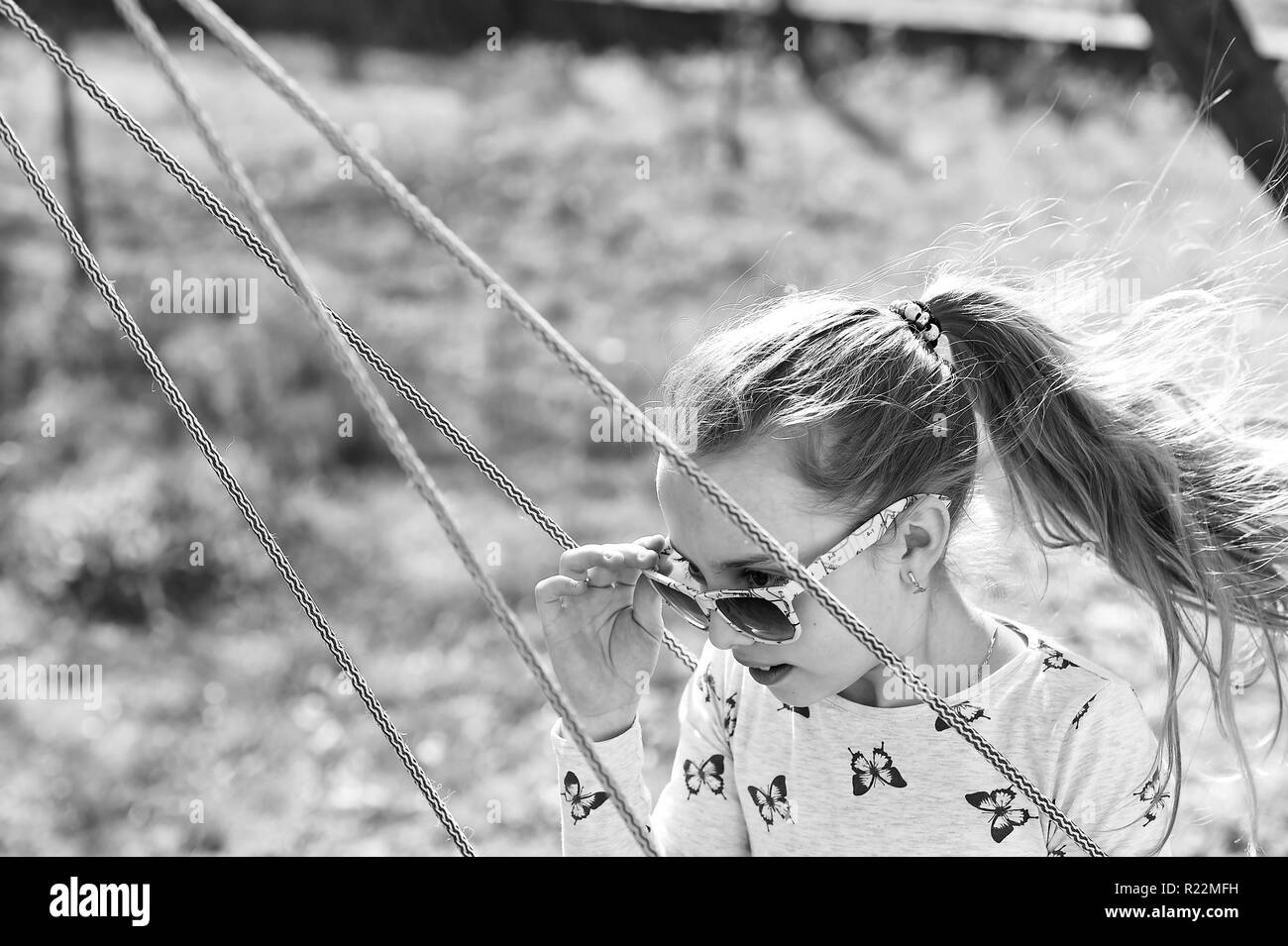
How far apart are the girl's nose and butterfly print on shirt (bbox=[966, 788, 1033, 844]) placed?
35cm

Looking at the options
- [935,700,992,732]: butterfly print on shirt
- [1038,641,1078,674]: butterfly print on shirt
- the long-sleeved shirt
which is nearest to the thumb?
the long-sleeved shirt

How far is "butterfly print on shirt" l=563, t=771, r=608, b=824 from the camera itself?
5.25 ft

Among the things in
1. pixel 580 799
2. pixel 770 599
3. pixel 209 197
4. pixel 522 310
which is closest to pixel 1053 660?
pixel 770 599

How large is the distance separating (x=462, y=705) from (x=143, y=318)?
2.10 m

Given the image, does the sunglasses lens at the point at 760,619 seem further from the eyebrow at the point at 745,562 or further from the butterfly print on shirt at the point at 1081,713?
the butterfly print on shirt at the point at 1081,713

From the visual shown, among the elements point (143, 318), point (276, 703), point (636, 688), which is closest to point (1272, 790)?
point (636, 688)

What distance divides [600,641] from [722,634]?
273 mm

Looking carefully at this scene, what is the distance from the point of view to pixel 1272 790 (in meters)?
2.88

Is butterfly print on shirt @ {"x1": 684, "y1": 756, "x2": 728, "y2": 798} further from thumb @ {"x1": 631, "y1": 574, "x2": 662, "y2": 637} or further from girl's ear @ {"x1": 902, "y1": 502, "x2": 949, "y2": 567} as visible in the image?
girl's ear @ {"x1": 902, "y1": 502, "x2": 949, "y2": 567}

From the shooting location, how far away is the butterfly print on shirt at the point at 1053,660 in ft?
4.91

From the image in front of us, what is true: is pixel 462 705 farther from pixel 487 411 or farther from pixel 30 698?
pixel 487 411

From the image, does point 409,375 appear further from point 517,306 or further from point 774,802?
point 517,306

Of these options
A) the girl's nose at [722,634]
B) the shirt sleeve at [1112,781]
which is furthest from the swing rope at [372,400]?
the shirt sleeve at [1112,781]

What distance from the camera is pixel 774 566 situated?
1385mm
